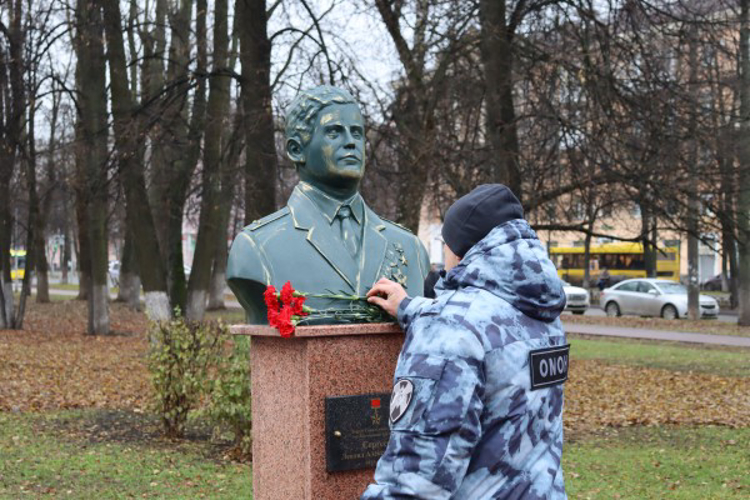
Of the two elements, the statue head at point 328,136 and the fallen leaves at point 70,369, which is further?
the fallen leaves at point 70,369

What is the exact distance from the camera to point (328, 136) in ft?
14.2

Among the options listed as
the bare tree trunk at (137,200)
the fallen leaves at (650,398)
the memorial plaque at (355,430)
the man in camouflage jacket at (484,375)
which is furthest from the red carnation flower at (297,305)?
the bare tree trunk at (137,200)

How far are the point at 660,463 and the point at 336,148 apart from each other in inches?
225

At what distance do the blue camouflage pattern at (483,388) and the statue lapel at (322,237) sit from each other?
132cm

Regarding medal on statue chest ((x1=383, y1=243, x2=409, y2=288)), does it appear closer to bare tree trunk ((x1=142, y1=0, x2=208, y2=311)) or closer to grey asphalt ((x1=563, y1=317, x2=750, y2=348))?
bare tree trunk ((x1=142, y1=0, x2=208, y2=311))

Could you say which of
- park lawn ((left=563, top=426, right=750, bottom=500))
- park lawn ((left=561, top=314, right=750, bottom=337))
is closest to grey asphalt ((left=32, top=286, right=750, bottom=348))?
park lawn ((left=561, top=314, right=750, bottom=337))

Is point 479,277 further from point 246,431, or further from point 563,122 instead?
point 563,122

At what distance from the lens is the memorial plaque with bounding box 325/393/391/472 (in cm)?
394

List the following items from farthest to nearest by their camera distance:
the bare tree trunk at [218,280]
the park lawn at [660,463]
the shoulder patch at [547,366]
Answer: the bare tree trunk at [218,280]
the park lawn at [660,463]
the shoulder patch at [547,366]

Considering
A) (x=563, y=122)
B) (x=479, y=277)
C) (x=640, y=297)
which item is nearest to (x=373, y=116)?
(x=563, y=122)

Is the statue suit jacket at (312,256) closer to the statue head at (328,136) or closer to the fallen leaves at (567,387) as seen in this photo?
the statue head at (328,136)

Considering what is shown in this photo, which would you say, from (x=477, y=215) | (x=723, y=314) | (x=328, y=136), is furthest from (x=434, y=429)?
(x=723, y=314)

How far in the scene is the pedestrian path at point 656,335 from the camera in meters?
20.9

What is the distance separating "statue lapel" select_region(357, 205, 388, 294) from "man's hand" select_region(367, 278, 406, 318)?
0.35m
